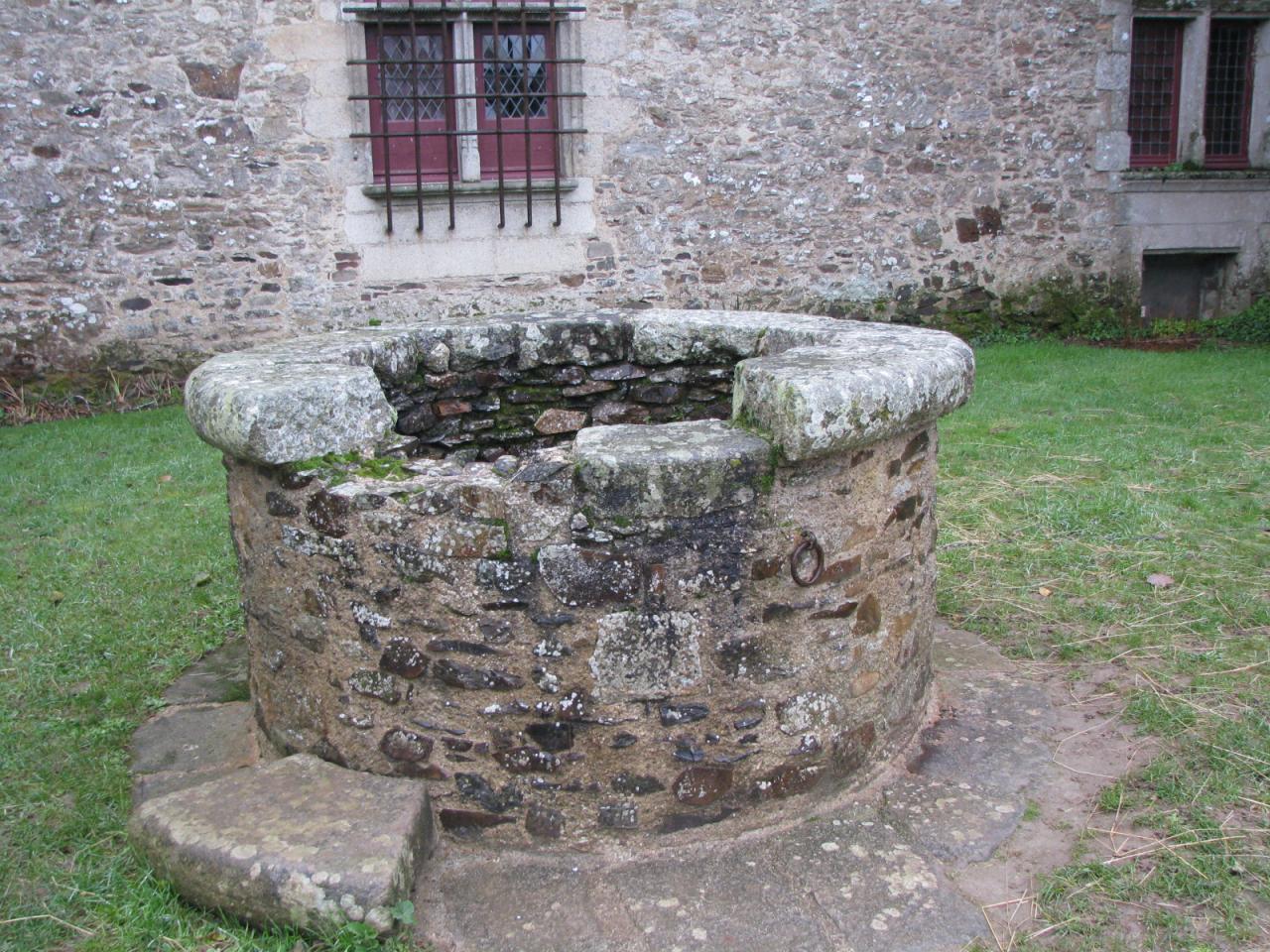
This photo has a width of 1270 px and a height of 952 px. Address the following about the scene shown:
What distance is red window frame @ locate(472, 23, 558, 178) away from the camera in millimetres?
8648

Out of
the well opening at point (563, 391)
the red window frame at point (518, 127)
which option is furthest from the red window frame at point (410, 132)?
the well opening at point (563, 391)

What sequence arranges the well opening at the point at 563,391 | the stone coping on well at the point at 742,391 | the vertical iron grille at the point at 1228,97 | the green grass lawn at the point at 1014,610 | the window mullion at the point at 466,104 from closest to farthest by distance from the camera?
1. the green grass lawn at the point at 1014,610
2. the stone coping on well at the point at 742,391
3. the well opening at the point at 563,391
4. the window mullion at the point at 466,104
5. the vertical iron grille at the point at 1228,97

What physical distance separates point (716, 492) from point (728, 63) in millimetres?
7388

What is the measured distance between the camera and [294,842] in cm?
246

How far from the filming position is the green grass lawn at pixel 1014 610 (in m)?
2.54

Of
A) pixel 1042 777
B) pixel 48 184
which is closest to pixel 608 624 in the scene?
pixel 1042 777

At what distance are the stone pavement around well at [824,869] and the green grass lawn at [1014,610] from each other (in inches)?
6.2

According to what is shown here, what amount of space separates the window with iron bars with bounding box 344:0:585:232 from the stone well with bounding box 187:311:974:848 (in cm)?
594

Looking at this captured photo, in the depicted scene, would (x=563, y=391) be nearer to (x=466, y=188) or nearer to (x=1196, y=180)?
(x=466, y=188)

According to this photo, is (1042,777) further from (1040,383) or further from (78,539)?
(1040,383)

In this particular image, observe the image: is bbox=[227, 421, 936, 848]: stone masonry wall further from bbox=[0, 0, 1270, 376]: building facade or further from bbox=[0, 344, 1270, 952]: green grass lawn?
bbox=[0, 0, 1270, 376]: building facade

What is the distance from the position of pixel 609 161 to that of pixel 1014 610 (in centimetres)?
587

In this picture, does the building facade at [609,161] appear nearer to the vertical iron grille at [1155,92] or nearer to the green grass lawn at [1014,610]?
the vertical iron grille at [1155,92]

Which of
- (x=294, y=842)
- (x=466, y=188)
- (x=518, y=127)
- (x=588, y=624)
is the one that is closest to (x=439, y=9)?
(x=518, y=127)
